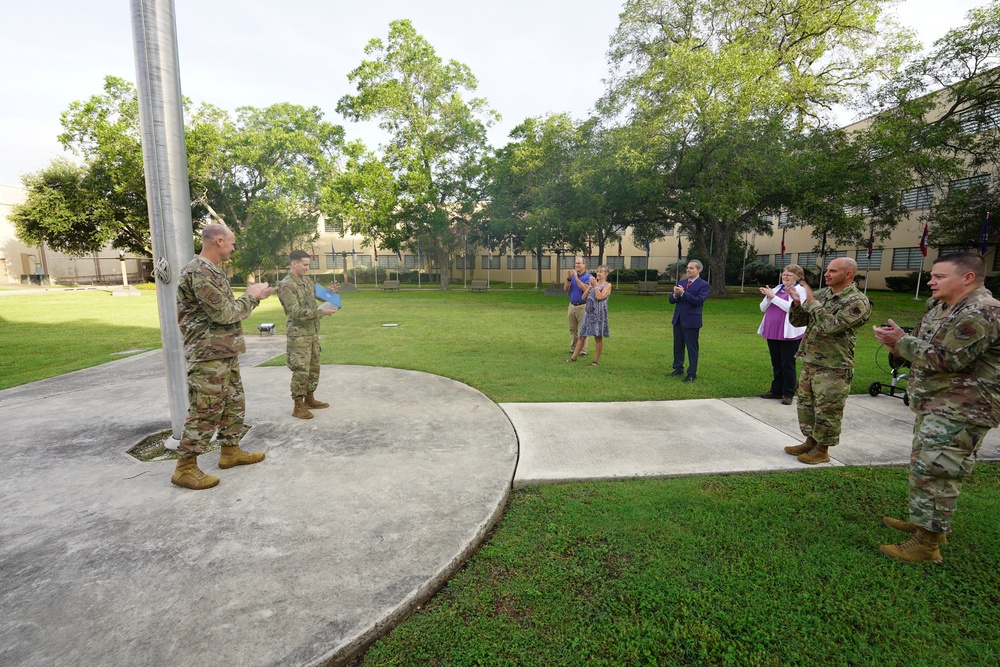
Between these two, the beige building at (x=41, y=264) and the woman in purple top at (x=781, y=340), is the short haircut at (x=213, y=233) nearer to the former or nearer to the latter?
the woman in purple top at (x=781, y=340)

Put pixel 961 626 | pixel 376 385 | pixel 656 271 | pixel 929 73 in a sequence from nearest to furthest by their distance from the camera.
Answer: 1. pixel 961 626
2. pixel 376 385
3. pixel 929 73
4. pixel 656 271

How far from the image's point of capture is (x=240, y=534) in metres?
2.91

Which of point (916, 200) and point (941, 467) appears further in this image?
point (916, 200)

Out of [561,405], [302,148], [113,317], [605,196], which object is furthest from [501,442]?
[302,148]

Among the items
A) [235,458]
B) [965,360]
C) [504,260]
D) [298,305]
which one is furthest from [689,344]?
[504,260]

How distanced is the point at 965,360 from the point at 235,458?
5048 mm

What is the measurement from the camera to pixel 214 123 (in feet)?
109

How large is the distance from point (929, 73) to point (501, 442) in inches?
991

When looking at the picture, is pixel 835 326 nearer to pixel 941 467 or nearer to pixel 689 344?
pixel 941 467

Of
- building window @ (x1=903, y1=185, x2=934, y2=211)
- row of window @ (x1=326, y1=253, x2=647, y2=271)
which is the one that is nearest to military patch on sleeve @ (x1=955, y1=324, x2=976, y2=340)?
building window @ (x1=903, y1=185, x2=934, y2=211)

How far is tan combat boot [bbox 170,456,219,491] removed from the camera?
350 cm

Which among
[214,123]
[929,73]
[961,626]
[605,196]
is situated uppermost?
[214,123]

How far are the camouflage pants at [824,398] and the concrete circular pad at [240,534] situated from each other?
2590 mm

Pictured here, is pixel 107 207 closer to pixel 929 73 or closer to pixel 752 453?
pixel 752 453
